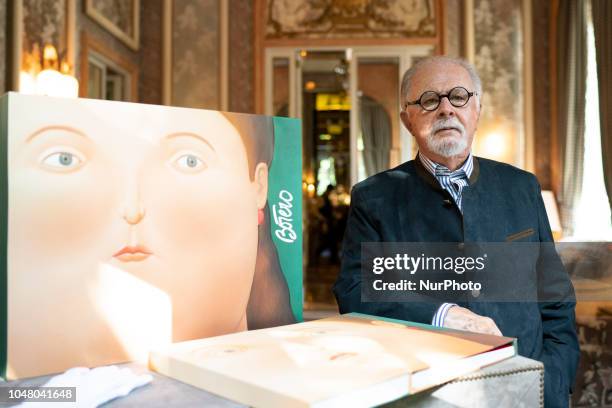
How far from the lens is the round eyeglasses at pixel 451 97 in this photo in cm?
100

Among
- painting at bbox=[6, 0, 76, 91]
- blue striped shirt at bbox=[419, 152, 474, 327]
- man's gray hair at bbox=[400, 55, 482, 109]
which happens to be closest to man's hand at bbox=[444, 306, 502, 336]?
blue striped shirt at bbox=[419, 152, 474, 327]

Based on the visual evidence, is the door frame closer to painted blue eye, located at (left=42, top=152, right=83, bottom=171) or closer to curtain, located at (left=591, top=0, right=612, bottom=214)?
curtain, located at (left=591, top=0, right=612, bottom=214)

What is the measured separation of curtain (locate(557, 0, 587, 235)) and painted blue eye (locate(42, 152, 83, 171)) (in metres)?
4.74

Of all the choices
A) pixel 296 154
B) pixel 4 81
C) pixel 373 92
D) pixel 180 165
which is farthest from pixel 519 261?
pixel 373 92

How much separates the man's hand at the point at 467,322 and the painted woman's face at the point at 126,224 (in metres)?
0.30

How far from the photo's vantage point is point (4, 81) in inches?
126

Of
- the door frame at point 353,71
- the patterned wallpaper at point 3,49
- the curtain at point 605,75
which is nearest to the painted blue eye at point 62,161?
the patterned wallpaper at point 3,49

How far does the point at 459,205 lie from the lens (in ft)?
3.44

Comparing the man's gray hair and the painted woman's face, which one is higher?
the man's gray hair

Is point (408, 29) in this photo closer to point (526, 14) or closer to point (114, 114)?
point (526, 14)

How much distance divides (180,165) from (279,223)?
136 millimetres

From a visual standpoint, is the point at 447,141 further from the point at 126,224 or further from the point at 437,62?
the point at 126,224

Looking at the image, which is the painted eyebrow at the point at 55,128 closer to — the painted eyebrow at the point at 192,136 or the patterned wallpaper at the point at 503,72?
the painted eyebrow at the point at 192,136

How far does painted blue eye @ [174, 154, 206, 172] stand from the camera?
52cm
